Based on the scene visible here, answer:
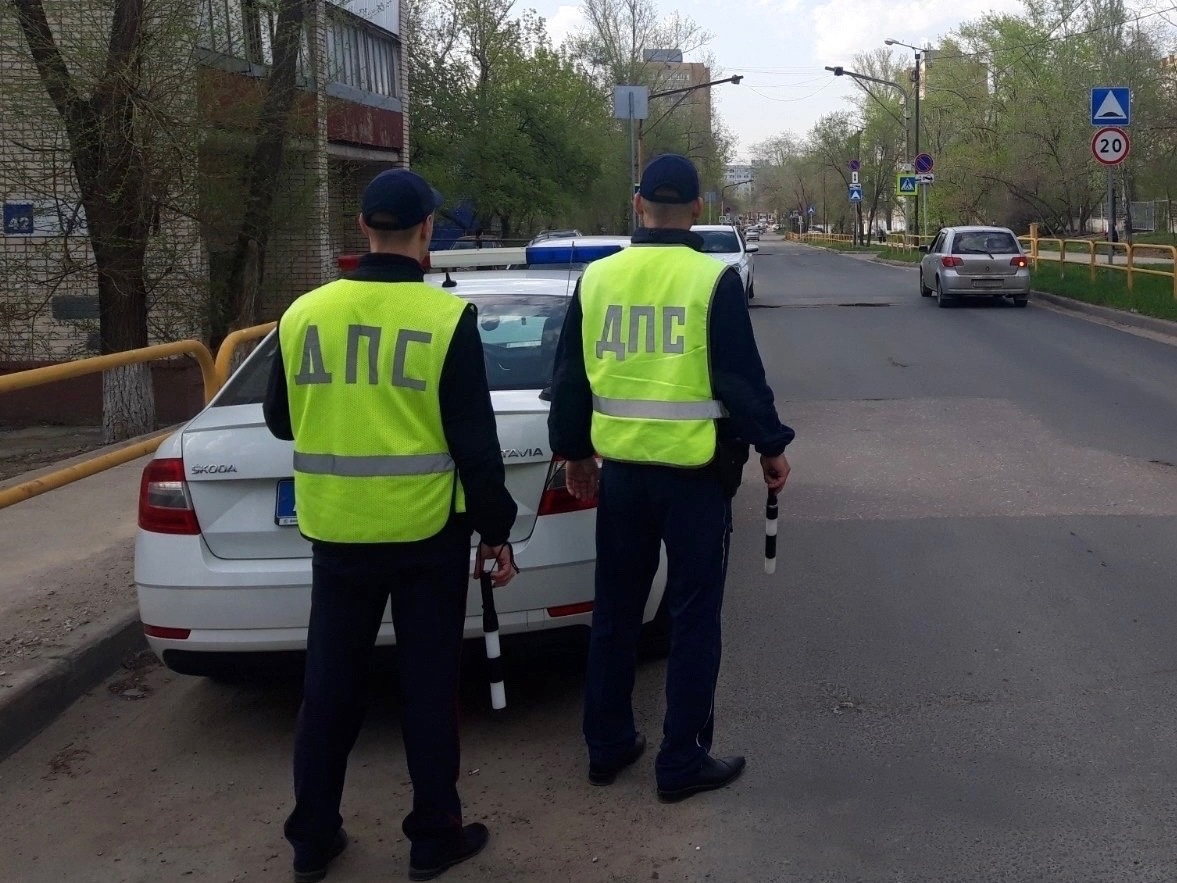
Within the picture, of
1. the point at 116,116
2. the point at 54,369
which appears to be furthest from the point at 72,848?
the point at 116,116

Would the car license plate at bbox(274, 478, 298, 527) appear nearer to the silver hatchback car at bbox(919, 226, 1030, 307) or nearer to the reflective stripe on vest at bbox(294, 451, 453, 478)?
the reflective stripe on vest at bbox(294, 451, 453, 478)

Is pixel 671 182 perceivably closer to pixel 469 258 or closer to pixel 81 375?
pixel 469 258

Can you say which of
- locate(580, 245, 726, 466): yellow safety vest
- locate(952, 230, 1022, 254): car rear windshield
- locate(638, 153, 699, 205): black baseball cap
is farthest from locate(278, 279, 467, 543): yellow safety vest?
locate(952, 230, 1022, 254): car rear windshield

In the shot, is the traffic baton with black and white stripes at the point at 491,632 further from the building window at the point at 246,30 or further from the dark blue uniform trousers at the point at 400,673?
the building window at the point at 246,30

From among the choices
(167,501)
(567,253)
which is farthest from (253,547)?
(567,253)

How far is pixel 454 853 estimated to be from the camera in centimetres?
388

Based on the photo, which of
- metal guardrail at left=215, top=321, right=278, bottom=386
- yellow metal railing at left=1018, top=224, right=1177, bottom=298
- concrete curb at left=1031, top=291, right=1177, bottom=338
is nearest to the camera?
metal guardrail at left=215, top=321, right=278, bottom=386

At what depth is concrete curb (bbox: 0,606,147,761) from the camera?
200 inches

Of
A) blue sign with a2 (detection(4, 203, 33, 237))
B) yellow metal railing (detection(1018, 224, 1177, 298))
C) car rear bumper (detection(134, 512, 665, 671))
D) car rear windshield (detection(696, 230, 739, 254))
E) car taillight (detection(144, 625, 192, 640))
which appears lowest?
car taillight (detection(144, 625, 192, 640))

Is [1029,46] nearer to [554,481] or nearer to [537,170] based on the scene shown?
[537,170]

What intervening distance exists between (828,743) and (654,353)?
1527 mm

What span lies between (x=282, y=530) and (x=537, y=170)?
34.6 m

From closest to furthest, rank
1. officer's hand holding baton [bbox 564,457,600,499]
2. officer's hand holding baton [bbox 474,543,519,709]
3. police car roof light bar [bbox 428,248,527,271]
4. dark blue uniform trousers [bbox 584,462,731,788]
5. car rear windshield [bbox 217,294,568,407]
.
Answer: officer's hand holding baton [bbox 474,543,519,709]
dark blue uniform trousers [bbox 584,462,731,788]
officer's hand holding baton [bbox 564,457,600,499]
car rear windshield [bbox 217,294,568,407]
police car roof light bar [bbox 428,248,527,271]

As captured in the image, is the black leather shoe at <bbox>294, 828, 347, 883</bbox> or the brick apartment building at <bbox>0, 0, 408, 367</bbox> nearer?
the black leather shoe at <bbox>294, 828, 347, 883</bbox>
